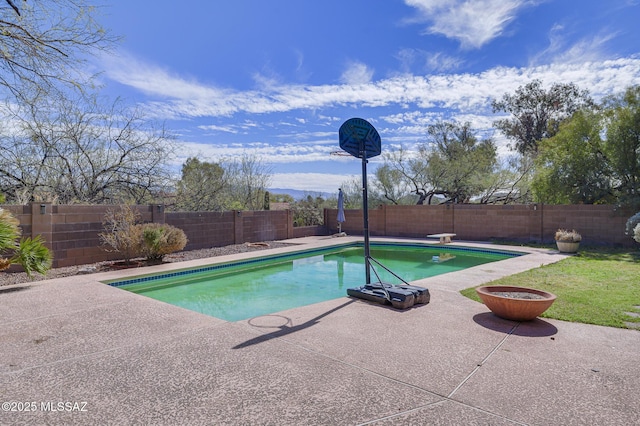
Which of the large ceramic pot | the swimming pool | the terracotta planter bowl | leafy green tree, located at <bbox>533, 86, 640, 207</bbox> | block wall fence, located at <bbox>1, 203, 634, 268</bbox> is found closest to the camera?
the terracotta planter bowl

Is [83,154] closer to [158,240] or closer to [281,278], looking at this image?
[158,240]

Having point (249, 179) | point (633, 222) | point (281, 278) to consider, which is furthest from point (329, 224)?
point (633, 222)

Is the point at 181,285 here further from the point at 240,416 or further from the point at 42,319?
the point at 240,416

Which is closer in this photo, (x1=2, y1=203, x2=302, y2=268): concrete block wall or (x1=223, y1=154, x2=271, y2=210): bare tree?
(x1=2, y1=203, x2=302, y2=268): concrete block wall

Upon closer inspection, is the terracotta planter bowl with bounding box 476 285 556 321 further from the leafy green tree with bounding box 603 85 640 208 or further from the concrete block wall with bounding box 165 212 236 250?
the leafy green tree with bounding box 603 85 640 208

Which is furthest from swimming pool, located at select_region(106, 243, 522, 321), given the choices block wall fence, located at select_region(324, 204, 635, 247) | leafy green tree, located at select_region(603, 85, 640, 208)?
leafy green tree, located at select_region(603, 85, 640, 208)

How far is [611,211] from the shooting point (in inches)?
468

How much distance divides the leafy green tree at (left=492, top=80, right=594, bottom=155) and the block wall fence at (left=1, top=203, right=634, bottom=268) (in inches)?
401

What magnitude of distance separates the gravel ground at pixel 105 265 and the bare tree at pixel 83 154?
2.50 m

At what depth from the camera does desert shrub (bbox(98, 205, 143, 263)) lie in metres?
9.16

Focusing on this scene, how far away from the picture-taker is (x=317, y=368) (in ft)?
10.2

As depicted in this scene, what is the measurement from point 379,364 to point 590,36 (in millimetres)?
13540

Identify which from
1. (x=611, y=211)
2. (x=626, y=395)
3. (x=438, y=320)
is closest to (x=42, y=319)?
(x=438, y=320)

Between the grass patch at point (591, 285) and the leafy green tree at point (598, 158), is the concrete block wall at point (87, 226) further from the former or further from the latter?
the leafy green tree at point (598, 158)
